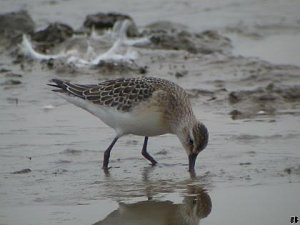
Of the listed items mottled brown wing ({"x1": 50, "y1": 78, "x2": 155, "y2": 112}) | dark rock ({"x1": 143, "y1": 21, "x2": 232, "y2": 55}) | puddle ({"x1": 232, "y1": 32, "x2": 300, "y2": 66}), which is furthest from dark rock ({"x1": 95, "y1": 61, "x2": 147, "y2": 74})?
mottled brown wing ({"x1": 50, "y1": 78, "x2": 155, "y2": 112})

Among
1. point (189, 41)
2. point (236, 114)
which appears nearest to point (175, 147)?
point (236, 114)

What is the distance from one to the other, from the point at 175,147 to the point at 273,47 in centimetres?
622

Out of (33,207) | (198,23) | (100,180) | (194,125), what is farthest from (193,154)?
(198,23)

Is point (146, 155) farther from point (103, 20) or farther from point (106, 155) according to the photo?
point (103, 20)

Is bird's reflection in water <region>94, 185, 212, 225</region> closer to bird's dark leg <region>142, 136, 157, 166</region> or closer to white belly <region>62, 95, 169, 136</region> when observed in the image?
bird's dark leg <region>142, 136, 157, 166</region>

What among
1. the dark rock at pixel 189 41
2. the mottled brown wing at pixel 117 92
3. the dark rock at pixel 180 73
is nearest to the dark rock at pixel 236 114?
the mottled brown wing at pixel 117 92

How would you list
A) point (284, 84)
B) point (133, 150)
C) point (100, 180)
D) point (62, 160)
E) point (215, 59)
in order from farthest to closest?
point (215, 59) → point (284, 84) → point (133, 150) → point (62, 160) → point (100, 180)

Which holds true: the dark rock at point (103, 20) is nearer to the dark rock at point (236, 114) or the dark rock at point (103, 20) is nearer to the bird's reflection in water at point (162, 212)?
the dark rock at point (236, 114)

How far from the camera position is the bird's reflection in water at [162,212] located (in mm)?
7691

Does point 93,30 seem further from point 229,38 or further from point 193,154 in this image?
point 193,154

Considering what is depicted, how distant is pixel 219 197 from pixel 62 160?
87.3 inches

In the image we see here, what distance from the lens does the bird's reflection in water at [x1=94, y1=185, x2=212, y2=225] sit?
7.69 meters

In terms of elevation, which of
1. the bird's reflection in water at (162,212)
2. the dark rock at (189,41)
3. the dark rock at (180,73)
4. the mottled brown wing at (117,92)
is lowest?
the bird's reflection in water at (162,212)

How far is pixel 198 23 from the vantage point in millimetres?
18438
